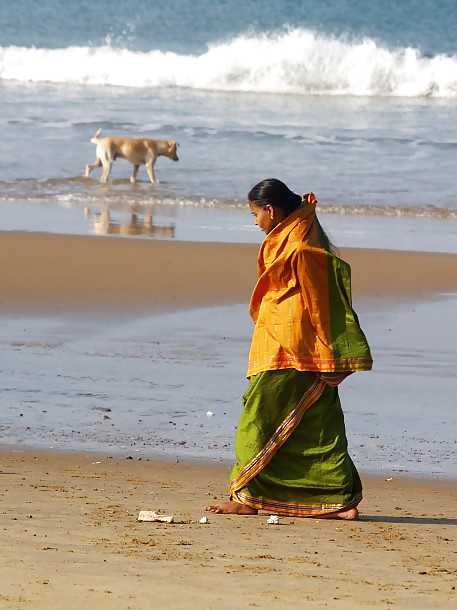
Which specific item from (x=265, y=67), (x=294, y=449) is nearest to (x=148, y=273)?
(x=294, y=449)

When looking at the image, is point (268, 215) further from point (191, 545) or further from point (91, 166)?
A: point (91, 166)

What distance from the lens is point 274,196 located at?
4.95m

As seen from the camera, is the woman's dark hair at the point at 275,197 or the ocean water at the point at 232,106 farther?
the ocean water at the point at 232,106

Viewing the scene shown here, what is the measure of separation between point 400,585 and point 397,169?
47.2 feet

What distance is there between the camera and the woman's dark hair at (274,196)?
495cm

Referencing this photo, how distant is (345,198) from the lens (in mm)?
15625

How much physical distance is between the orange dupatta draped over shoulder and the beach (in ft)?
2.14

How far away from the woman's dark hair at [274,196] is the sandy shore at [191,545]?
1271mm

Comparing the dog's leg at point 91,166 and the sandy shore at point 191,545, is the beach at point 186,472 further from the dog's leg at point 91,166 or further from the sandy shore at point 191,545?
the dog's leg at point 91,166

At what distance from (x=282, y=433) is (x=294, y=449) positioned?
9 centimetres

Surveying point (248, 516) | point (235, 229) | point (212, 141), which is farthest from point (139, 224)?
point (248, 516)

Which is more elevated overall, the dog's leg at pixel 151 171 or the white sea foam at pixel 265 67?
the white sea foam at pixel 265 67

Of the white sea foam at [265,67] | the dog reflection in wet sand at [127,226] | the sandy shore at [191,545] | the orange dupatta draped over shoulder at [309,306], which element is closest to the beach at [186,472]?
the sandy shore at [191,545]

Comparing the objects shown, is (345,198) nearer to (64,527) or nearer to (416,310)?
(416,310)
